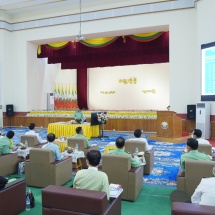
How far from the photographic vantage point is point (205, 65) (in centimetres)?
702

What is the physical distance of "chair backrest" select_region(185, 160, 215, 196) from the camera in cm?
335

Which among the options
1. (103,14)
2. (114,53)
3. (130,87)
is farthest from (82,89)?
(103,14)

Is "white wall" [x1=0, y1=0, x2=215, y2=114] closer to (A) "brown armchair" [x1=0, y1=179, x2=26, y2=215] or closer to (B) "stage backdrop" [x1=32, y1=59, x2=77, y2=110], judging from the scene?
(B) "stage backdrop" [x1=32, y1=59, x2=77, y2=110]

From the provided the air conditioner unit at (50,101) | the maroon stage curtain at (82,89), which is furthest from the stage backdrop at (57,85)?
the maroon stage curtain at (82,89)

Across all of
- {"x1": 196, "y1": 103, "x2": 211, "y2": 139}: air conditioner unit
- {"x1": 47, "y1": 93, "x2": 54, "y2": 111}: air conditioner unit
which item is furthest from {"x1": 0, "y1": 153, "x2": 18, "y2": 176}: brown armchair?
{"x1": 47, "y1": 93, "x2": 54, "y2": 111}: air conditioner unit

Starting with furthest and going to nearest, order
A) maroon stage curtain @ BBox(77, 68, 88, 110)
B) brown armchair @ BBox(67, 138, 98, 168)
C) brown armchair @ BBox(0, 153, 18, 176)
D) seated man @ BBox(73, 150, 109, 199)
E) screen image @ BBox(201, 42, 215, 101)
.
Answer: maroon stage curtain @ BBox(77, 68, 88, 110) < screen image @ BBox(201, 42, 215, 101) < brown armchair @ BBox(67, 138, 98, 168) < brown armchair @ BBox(0, 153, 18, 176) < seated man @ BBox(73, 150, 109, 199)

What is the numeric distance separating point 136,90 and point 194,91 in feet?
19.3

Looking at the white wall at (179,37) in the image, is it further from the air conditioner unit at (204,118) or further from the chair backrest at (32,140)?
the chair backrest at (32,140)

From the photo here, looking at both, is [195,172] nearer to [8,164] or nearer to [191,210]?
[191,210]

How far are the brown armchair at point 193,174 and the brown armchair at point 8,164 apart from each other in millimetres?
3267

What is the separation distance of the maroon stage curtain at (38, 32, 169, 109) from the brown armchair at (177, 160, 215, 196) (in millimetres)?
8711

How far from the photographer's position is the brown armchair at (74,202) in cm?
224

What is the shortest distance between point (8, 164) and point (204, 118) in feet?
20.8

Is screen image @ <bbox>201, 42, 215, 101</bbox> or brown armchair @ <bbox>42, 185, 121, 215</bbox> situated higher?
screen image @ <bbox>201, 42, 215, 101</bbox>
